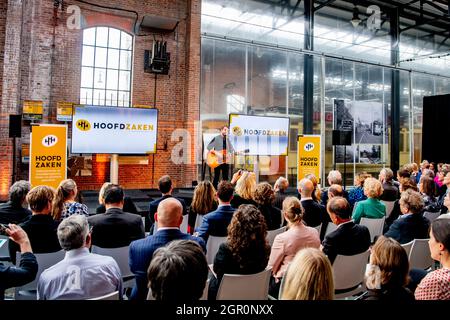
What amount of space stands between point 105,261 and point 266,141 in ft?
25.1

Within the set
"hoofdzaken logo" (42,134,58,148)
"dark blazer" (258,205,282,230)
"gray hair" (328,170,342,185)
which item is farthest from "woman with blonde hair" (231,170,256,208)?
"hoofdzaken logo" (42,134,58,148)

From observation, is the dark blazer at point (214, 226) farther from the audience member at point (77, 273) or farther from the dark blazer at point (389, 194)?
the dark blazer at point (389, 194)

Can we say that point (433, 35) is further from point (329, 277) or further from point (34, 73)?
point (329, 277)

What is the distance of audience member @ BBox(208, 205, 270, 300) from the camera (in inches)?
88.0

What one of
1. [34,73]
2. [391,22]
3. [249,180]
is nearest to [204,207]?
[249,180]

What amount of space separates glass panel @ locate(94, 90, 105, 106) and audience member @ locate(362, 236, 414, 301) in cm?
867

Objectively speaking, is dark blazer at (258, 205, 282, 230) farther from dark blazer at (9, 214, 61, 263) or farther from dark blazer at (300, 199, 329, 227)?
dark blazer at (9, 214, 61, 263)

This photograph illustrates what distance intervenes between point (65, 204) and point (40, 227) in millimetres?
753

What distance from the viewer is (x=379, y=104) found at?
13.2 m

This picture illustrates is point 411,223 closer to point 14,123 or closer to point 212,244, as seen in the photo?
point 212,244

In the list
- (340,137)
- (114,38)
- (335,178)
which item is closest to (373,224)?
(335,178)

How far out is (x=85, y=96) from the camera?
895 cm

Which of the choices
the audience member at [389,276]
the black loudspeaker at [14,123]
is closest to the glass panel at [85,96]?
the black loudspeaker at [14,123]

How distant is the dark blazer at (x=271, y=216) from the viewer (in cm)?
373
